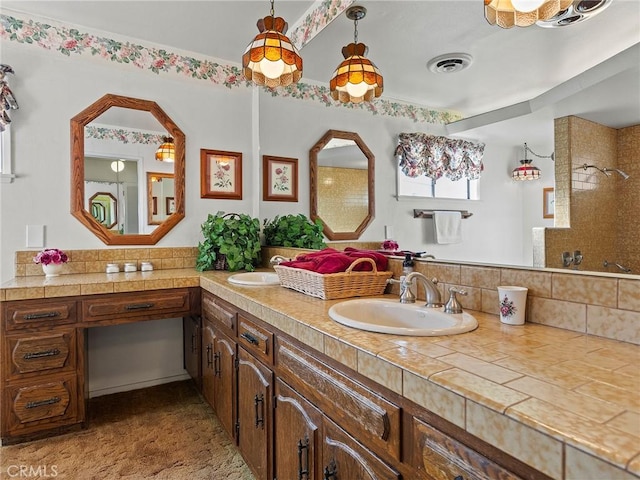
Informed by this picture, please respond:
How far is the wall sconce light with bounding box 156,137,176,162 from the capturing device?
269 centimetres

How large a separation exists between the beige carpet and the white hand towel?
139 centimetres

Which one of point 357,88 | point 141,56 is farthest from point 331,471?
point 141,56

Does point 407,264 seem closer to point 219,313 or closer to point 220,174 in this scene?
point 219,313

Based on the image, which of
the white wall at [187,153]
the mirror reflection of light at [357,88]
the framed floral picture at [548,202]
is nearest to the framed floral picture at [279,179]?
the white wall at [187,153]

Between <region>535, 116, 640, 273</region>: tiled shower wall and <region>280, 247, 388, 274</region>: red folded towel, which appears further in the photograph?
<region>280, 247, 388, 274</region>: red folded towel

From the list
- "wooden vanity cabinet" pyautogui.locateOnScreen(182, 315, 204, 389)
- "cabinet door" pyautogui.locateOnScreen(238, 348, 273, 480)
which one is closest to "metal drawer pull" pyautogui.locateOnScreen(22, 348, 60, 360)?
"wooden vanity cabinet" pyautogui.locateOnScreen(182, 315, 204, 389)

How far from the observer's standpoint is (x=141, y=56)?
2.61 metres

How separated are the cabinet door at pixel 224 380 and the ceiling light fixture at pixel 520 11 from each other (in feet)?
5.29

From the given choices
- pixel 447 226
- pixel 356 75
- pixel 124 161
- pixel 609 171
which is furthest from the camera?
pixel 124 161

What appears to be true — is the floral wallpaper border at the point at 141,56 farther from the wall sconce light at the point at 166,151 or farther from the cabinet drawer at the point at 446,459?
the cabinet drawer at the point at 446,459

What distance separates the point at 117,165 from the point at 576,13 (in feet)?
8.46

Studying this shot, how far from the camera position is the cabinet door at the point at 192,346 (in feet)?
7.93

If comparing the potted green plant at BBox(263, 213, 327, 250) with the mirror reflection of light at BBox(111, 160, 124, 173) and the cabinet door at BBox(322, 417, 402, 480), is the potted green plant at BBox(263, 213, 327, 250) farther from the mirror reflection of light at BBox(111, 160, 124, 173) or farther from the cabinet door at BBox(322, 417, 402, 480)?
the cabinet door at BBox(322, 417, 402, 480)

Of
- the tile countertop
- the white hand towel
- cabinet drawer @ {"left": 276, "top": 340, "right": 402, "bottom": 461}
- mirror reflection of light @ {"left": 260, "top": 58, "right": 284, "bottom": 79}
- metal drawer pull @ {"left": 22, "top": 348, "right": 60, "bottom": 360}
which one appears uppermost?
mirror reflection of light @ {"left": 260, "top": 58, "right": 284, "bottom": 79}
